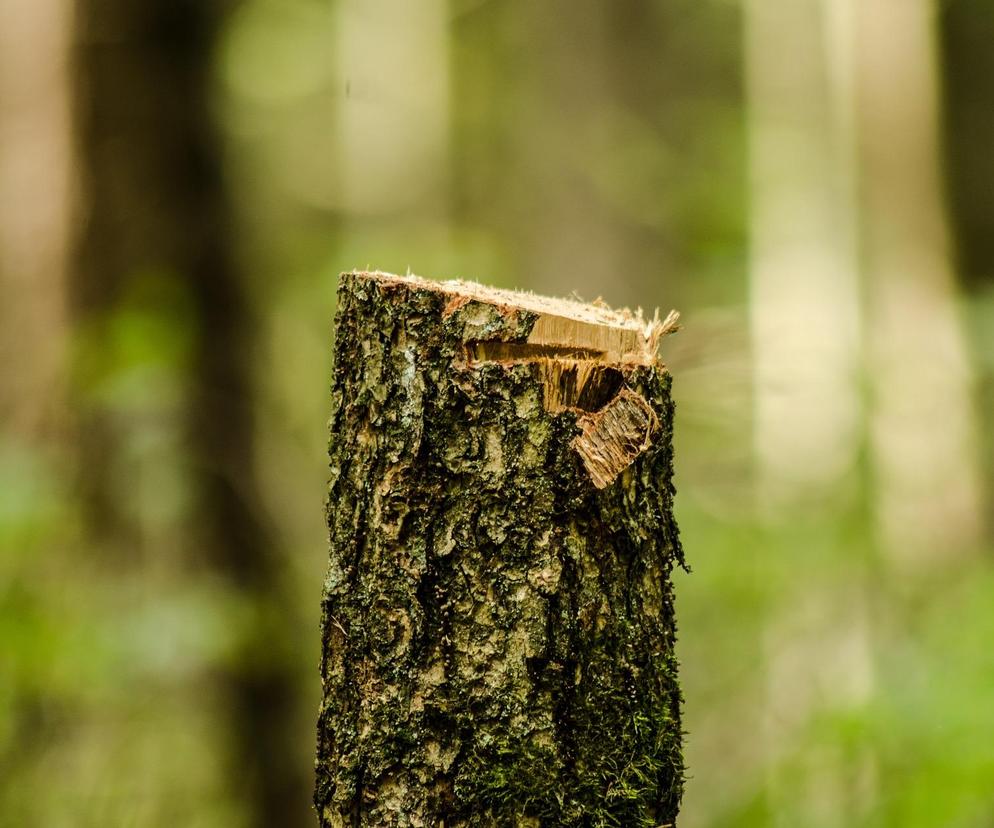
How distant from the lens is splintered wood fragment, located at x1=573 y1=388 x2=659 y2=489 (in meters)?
1.33

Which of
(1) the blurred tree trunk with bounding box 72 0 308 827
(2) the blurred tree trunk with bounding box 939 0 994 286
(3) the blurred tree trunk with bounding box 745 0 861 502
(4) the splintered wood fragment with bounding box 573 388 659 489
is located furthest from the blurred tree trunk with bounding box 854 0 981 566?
(4) the splintered wood fragment with bounding box 573 388 659 489

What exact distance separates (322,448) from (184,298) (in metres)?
5.16

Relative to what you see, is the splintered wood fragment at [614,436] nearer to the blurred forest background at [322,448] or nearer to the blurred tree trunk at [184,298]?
the blurred forest background at [322,448]

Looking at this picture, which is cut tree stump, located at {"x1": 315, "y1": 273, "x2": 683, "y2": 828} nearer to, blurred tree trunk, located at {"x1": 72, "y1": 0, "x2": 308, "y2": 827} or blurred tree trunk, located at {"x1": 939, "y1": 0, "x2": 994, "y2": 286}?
blurred tree trunk, located at {"x1": 72, "y1": 0, "x2": 308, "y2": 827}

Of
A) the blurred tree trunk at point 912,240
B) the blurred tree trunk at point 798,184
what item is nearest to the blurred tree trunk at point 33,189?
the blurred tree trunk at point 912,240

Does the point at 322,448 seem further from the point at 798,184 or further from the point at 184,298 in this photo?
the point at 798,184

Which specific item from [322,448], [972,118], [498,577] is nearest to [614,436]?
[498,577]

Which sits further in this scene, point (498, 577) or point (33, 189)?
point (33, 189)

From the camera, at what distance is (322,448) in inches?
352

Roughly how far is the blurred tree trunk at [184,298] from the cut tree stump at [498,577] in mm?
2460

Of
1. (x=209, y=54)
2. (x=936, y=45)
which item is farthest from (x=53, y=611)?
(x=936, y=45)

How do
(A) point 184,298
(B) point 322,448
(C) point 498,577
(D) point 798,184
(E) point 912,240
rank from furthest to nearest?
(D) point 798,184, (B) point 322,448, (E) point 912,240, (A) point 184,298, (C) point 498,577

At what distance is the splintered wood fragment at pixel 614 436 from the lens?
4.35ft

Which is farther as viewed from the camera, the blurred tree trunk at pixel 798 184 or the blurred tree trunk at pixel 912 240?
the blurred tree trunk at pixel 798 184
